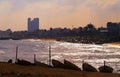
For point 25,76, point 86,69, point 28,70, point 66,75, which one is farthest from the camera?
point 86,69

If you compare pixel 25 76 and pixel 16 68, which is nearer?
pixel 25 76

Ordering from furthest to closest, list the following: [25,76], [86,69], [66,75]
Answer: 1. [86,69]
2. [66,75]
3. [25,76]

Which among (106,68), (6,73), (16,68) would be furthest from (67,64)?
(6,73)

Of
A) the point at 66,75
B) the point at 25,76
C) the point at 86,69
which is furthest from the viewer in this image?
the point at 86,69

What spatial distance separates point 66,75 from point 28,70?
3737 millimetres

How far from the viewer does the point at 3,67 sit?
3288 cm

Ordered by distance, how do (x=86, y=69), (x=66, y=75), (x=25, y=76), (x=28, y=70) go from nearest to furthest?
(x=25, y=76) < (x=66, y=75) < (x=28, y=70) < (x=86, y=69)

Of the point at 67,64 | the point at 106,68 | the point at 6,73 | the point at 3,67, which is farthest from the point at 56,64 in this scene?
the point at 6,73

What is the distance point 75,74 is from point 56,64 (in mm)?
7906

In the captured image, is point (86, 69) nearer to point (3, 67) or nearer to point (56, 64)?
point (56, 64)

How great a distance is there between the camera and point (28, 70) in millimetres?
32188

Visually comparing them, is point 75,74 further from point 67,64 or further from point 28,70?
point 67,64

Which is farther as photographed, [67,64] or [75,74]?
[67,64]

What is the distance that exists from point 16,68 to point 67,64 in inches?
263
